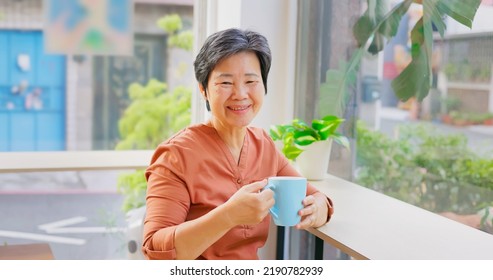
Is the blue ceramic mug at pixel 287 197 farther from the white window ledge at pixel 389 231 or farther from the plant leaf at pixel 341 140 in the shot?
the plant leaf at pixel 341 140

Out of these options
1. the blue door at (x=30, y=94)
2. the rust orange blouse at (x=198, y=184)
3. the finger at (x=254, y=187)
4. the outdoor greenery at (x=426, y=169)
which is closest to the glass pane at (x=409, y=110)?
the outdoor greenery at (x=426, y=169)

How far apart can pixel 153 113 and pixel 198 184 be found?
46.6 inches

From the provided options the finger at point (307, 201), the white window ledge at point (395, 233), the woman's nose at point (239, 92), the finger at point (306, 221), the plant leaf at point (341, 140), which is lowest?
the white window ledge at point (395, 233)

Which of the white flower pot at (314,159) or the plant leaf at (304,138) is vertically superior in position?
the plant leaf at (304,138)

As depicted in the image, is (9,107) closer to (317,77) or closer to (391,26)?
(317,77)

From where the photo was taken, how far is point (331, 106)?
2.42 meters

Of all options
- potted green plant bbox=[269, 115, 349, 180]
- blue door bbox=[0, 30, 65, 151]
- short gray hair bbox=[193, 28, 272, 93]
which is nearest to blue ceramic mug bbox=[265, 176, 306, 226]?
short gray hair bbox=[193, 28, 272, 93]

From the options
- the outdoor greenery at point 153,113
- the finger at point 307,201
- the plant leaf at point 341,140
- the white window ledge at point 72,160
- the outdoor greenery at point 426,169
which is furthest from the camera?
the outdoor greenery at point 153,113

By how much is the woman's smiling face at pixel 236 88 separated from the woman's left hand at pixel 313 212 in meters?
0.24

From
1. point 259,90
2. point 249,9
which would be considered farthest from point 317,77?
point 259,90

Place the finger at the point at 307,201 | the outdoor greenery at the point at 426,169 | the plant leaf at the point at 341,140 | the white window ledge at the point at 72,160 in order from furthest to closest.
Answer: the white window ledge at the point at 72,160 → the plant leaf at the point at 341,140 → the outdoor greenery at the point at 426,169 → the finger at the point at 307,201

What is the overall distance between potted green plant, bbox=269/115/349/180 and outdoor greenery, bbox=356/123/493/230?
0.14 metres

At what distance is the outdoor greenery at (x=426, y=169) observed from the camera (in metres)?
1.93

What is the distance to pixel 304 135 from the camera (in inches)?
90.9
